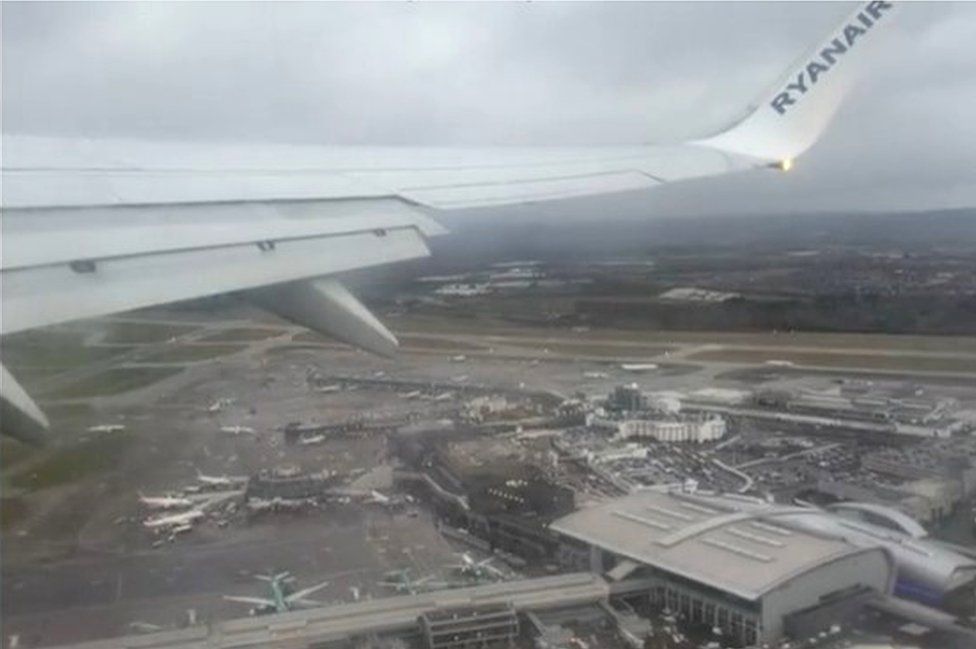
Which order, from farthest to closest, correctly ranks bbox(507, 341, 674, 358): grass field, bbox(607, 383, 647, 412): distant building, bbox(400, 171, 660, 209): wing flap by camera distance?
bbox(507, 341, 674, 358): grass field, bbox(607, 383, 647, 412): distant building, bbox(400, 171, 660, 209): wing flap

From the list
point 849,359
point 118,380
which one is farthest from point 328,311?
point 849,359

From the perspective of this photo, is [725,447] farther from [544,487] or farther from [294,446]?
[294,446]

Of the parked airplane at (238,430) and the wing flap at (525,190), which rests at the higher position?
the wing flap at (525,190)

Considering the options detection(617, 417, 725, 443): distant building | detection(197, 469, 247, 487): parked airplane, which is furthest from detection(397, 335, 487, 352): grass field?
detection(197, 469, 247, 487): parked airplane

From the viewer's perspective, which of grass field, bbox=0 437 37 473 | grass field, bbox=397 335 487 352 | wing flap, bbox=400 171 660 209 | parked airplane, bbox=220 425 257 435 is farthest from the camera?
grass field, bbox=397 335 487 352

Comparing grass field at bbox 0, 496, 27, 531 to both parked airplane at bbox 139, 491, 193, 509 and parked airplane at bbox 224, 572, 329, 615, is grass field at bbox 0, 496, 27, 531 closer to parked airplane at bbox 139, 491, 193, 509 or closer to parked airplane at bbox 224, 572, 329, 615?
parked airplane at bbox 139, 491, 193, 509

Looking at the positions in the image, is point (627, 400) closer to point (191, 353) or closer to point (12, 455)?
point (191, 353)

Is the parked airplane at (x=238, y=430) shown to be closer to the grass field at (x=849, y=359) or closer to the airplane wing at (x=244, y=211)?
the grass field at (x=849, y=359)

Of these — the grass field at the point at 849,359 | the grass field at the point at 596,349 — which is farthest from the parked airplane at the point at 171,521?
the grass field at the point at 849,359
